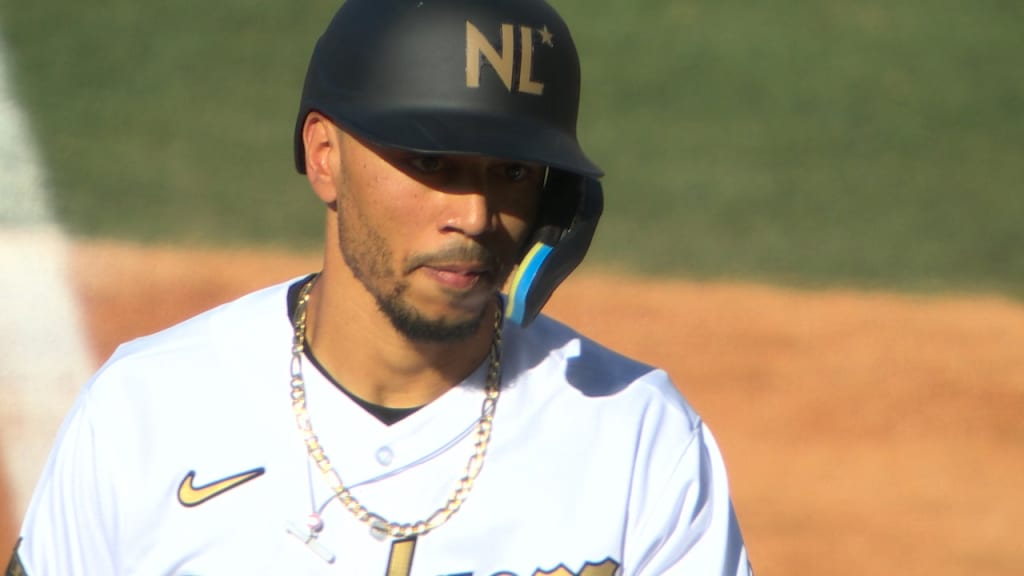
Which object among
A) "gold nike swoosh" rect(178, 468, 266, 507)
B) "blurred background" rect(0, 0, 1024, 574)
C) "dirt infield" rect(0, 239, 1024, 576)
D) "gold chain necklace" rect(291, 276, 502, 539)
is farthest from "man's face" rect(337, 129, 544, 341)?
"blurred background" rect(0, 0, 1024, 574)

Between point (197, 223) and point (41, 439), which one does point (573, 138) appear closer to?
point (41, 439)

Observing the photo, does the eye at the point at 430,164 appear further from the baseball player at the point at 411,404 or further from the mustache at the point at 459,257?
the mustache at the point at 459,257

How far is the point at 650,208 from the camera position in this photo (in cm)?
856

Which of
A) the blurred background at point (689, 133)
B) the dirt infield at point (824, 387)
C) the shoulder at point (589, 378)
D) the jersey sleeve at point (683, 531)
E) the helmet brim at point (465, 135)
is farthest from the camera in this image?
the blurred background at point (689, 133)

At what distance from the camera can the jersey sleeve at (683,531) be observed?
2328 mm

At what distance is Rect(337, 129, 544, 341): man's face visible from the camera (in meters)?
2.24

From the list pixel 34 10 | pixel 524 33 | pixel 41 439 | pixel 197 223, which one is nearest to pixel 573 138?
pixel 524 33

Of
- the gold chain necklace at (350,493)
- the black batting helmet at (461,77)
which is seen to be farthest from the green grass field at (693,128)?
the black batting helmet at (461,77)

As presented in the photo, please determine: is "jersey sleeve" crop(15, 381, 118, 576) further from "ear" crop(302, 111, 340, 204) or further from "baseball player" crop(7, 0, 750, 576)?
"ear" crop(302, 111, 340, 204)

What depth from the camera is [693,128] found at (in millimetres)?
9477

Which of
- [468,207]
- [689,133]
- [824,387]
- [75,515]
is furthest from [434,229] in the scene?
[689,133]

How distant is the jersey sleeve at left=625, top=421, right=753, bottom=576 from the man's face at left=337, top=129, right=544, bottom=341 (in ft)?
1.37

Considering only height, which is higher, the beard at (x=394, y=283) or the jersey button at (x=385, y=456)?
the beard at (x=394, y=283)

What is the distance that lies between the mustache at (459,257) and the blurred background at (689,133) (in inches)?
180
